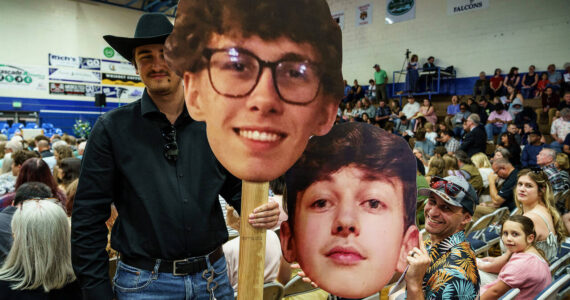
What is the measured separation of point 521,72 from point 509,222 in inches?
338

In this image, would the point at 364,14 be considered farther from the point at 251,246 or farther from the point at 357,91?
the point at 251,246

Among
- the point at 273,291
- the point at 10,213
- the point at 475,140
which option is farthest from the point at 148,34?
the point at 475,140

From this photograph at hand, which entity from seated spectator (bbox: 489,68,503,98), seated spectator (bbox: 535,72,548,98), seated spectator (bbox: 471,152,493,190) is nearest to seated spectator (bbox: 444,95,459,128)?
seated spectator (bbox: 489,68,503,98)

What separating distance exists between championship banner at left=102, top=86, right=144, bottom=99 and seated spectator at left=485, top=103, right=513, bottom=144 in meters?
12.0

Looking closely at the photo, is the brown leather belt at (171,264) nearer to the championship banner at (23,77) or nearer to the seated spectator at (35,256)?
the seated spectator at (35,256)

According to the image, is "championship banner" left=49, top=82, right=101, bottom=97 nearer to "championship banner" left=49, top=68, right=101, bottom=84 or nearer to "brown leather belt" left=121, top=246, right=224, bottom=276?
"championship banner" left=49, top=68, right=101, bottom=84

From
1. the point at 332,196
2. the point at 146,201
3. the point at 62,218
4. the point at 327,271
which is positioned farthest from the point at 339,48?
the point at 62,218

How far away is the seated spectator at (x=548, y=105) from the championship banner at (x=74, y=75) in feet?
45.1

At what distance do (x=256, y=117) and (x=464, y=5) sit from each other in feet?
36.4

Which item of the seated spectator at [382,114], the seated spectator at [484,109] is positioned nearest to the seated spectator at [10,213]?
the seated spectator at [382,114]

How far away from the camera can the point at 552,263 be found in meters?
2.64

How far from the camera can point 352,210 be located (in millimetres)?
1038

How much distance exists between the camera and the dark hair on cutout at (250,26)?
2.96ft

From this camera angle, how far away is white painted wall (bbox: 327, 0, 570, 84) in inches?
356
